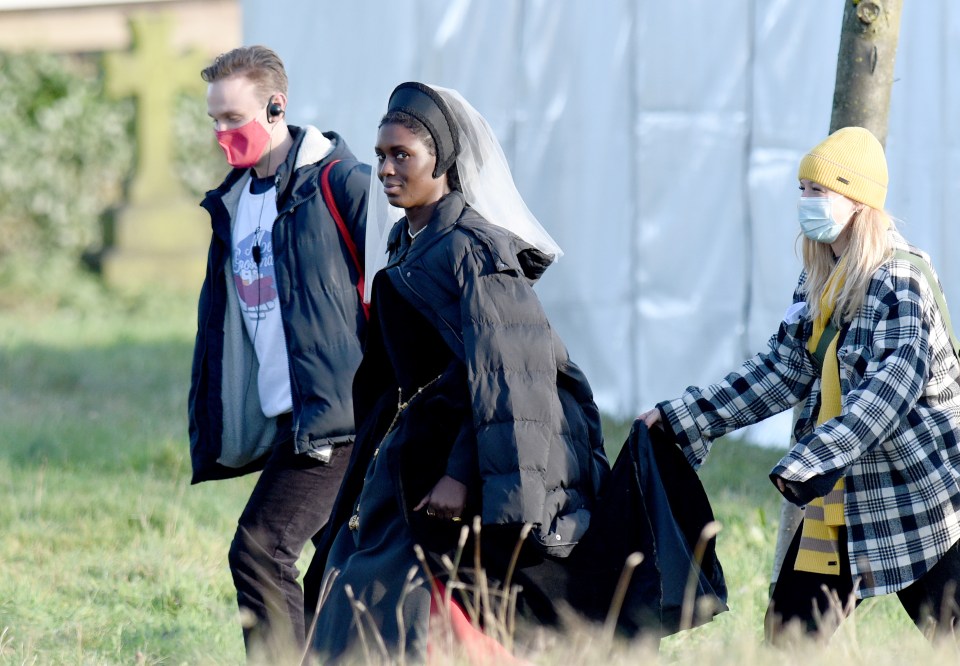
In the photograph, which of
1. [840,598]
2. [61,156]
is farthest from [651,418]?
[61,156]

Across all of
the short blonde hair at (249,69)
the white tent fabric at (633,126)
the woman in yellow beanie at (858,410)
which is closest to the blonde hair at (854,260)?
the woman in yellow beanie at (858,410)

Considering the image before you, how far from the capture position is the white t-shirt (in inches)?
169

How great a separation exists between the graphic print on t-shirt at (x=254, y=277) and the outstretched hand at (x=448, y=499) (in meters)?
1.15

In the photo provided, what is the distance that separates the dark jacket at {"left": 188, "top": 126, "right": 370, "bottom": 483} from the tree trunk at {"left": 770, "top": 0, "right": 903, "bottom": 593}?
1581 mm

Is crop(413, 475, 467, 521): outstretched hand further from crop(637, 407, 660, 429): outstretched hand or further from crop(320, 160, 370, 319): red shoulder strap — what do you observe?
crop(320, 160, 370, 319): red shoulder strap

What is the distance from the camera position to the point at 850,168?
3.77 meters

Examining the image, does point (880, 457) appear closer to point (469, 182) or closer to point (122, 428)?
point (469, 182)

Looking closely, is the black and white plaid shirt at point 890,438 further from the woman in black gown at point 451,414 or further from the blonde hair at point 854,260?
the woman in black gown at point 451,414

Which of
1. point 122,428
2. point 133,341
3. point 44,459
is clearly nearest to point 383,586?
point 44,459

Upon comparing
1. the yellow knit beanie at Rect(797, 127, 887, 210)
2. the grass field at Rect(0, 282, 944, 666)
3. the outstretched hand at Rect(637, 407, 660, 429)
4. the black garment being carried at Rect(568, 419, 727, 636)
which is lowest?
the grass field at Rect(0, 282, 944, 666)

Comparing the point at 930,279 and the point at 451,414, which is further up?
the point at 930,279

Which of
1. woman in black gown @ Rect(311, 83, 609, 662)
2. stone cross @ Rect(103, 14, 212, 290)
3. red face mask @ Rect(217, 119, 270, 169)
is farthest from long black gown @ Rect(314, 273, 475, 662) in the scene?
stone cross @ Rect(103, 14, 212, 290)

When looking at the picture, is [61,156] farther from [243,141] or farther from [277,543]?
[277,543]

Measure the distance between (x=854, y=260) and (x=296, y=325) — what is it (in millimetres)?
1591
